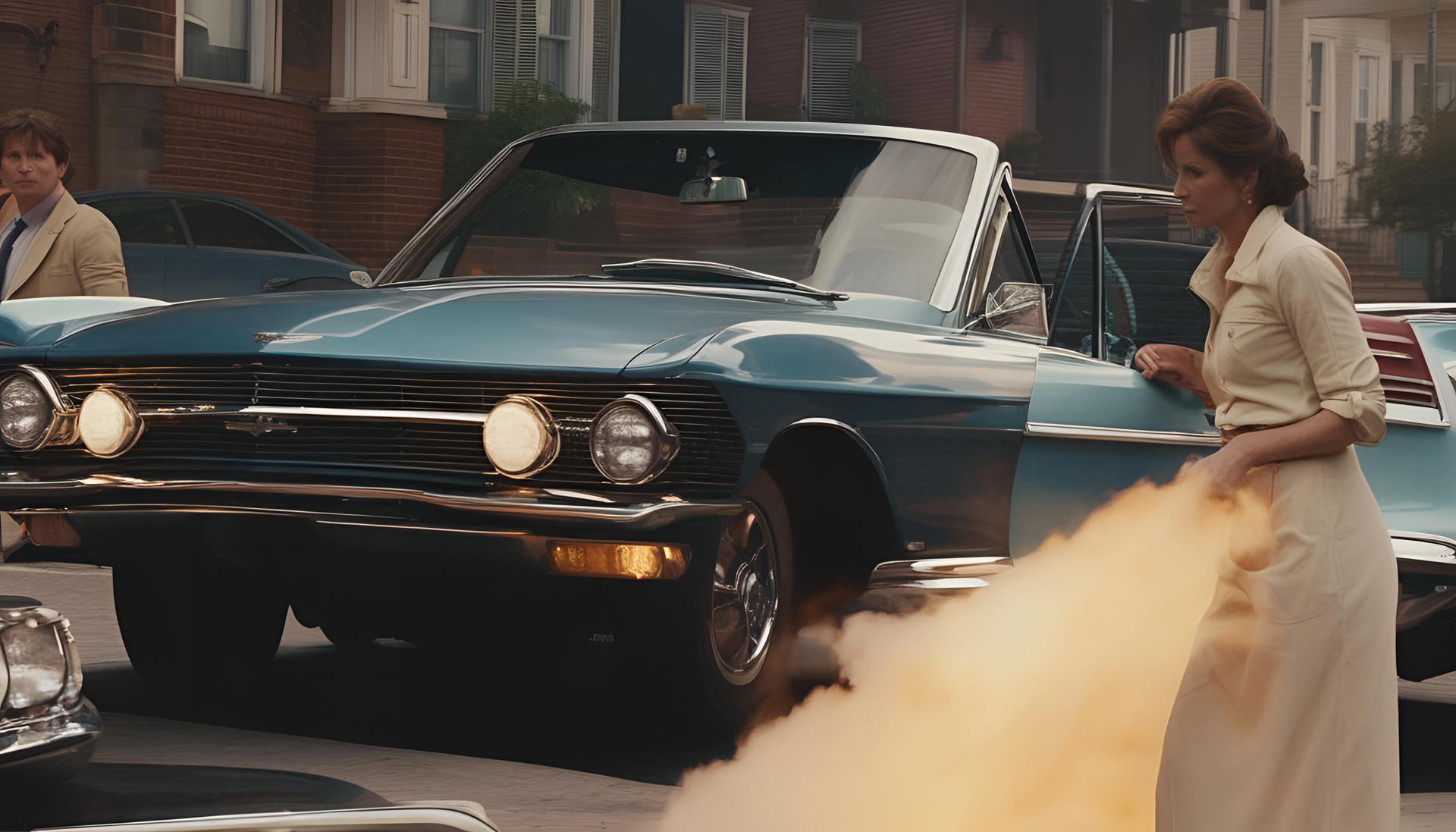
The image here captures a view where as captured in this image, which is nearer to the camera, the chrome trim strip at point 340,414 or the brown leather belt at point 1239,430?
the brown leather belt at point 1239,430

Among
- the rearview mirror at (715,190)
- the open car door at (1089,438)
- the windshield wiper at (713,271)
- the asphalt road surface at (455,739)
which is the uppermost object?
the rearview mirror at (715,190)

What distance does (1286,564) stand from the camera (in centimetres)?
315

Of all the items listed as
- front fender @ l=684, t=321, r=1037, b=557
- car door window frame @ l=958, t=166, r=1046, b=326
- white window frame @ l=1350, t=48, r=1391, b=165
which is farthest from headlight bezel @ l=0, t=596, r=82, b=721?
white window frame @ l=1350, t=48, r=1391, b=165

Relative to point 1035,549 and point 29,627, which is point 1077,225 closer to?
point 1035,549

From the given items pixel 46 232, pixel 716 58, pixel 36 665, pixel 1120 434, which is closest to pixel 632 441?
pixel 1120 434

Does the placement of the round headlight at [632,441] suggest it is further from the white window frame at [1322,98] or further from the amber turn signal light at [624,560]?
the white window frame at [1322,98]

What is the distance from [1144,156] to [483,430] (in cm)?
3137

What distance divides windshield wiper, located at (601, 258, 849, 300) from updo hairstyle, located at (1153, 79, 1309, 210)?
1.60 metres

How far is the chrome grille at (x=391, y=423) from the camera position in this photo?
3.81m

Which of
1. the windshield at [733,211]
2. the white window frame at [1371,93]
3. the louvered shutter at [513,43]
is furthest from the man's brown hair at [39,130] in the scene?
the white window frame at [1371,93]

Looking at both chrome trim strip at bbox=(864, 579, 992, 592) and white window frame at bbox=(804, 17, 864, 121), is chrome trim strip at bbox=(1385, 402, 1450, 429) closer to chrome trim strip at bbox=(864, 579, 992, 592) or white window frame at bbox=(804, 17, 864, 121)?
chrome trim strip at bbox=(864, 579, 992, 592)

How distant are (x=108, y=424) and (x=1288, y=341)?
9.35 feet

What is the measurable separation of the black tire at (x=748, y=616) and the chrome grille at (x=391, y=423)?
0.20 meters

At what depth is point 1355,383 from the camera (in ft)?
10.1
